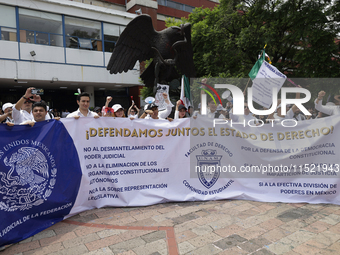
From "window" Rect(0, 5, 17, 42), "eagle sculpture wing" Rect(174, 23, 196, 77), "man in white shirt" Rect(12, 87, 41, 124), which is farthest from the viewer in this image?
"window" Rect(0, 5, 17, 42)

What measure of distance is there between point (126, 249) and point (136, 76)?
69.0 ft

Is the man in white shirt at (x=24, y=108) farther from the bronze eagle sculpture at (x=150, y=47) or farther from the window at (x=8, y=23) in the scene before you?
the window at (x=8, y=23)

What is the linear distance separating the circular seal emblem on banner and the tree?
11586 mm

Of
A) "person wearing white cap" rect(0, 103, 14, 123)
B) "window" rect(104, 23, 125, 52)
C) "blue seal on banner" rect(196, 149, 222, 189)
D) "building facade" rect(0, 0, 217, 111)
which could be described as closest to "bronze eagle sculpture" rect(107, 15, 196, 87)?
"person wearing white cap" rect(0, 103, 14, 123)

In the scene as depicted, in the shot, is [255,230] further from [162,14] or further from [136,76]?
[162,14]

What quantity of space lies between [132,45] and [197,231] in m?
5.08

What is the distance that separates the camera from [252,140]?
436 centimetres

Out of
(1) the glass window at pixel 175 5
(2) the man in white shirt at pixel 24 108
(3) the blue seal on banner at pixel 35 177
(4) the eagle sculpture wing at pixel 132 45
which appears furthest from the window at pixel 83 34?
(3) the blue seal on banner at pixel 35 177

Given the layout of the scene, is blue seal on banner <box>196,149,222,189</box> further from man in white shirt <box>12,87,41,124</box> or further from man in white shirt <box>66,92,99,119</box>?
man in white shirt <box>12,87,41,124</box>

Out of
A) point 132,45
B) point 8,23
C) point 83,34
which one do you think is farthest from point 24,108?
point 83,34

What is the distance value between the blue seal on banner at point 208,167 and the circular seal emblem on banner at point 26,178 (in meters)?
2.28

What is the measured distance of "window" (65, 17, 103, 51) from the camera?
2011 centimetres

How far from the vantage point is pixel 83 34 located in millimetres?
20922

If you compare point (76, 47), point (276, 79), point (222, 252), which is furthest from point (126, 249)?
point (76, 47)
